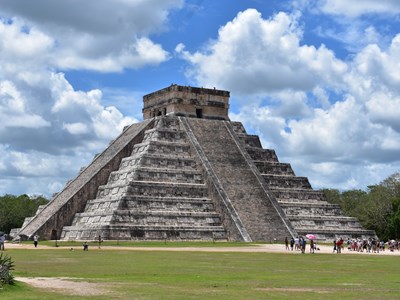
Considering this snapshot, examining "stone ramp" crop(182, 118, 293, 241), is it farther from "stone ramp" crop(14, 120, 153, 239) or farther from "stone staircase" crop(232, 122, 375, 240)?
"stone ramp" crop(14, 120, 153, 239)

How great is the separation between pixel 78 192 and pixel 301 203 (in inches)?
562

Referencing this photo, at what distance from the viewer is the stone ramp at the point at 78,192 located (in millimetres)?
42000

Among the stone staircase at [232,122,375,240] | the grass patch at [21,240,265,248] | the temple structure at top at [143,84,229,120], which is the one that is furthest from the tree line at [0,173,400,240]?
the grass patch at [21,240,265,248]

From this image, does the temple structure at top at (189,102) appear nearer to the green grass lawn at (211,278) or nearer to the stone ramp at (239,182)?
the stone ramp at (239,182)

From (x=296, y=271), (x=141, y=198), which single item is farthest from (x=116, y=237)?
(x=296, y=271)

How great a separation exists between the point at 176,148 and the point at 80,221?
319 inches

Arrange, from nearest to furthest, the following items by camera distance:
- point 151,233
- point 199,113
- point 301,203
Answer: point 151,233 < point 301,203 < point 199,113

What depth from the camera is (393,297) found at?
1340 centimetres

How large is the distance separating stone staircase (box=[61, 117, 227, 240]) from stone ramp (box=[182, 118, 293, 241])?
1.21m

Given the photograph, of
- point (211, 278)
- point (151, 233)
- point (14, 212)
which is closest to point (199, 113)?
point (151, 233)

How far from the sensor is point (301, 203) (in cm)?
4488

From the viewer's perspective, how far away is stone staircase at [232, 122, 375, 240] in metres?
43.1

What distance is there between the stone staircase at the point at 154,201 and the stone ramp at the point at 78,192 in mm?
623

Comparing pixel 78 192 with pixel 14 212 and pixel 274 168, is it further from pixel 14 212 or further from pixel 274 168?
pixel 14 212
